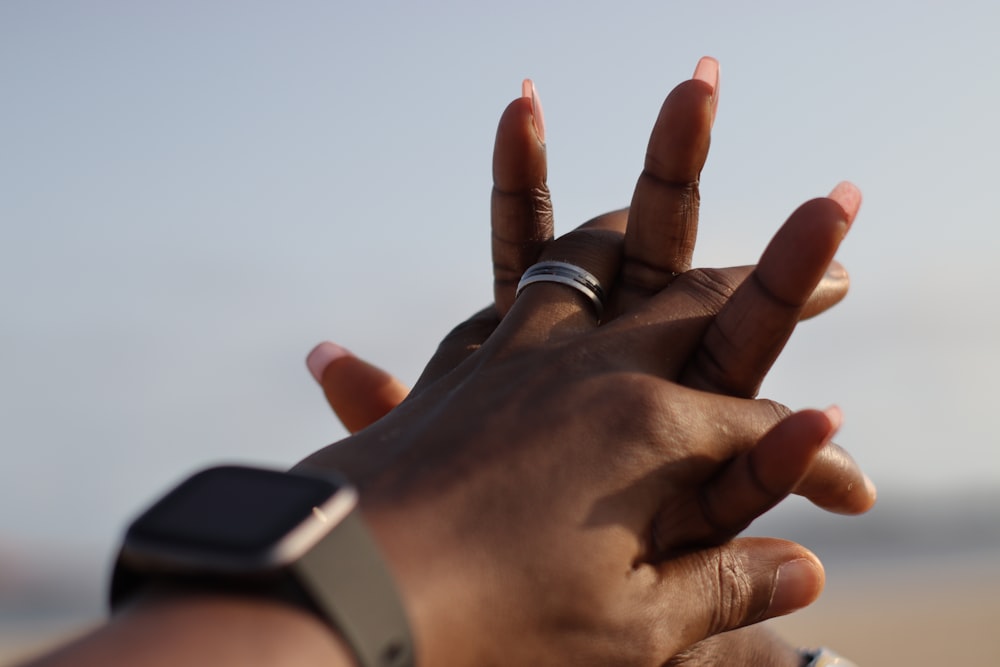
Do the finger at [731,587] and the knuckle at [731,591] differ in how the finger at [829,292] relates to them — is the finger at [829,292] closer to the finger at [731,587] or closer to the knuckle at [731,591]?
the finger at [731,587]

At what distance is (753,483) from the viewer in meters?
1.89

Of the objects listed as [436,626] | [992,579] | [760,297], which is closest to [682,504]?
[760,297]

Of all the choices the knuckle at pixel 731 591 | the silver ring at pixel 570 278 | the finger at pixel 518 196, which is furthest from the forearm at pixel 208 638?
the finger at pixel 518 196

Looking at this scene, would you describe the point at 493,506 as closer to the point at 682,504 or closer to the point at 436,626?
the point at 436,626

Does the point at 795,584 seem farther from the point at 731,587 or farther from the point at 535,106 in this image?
the point at 535,106

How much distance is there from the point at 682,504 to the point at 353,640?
844 millimetres

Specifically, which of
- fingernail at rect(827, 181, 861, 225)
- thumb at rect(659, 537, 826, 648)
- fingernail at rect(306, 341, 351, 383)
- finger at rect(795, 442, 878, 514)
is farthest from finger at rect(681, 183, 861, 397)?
fingernail at rect(306, 341, 351, 383)

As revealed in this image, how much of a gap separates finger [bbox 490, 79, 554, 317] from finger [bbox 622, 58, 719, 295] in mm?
294

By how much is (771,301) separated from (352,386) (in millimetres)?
1381

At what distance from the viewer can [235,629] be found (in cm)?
123

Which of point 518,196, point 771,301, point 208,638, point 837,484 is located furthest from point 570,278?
point 208,638

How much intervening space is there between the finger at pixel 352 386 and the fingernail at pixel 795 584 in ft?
4.20

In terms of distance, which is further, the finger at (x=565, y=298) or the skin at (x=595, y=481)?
the finger at (x=565, y=298)

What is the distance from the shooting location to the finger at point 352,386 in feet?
9.77
